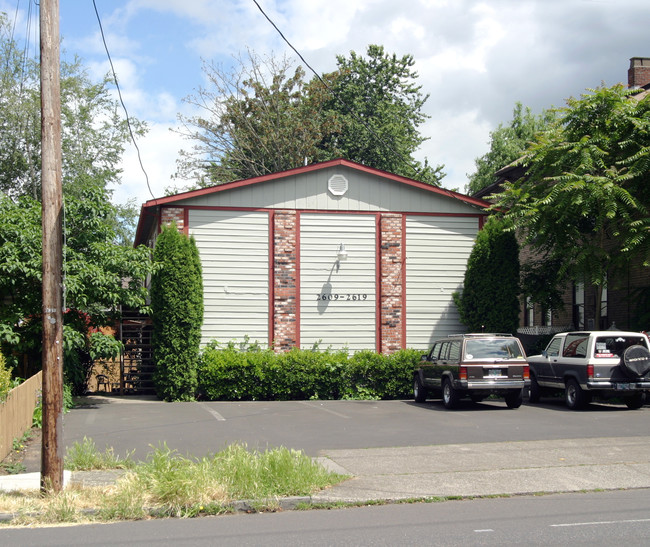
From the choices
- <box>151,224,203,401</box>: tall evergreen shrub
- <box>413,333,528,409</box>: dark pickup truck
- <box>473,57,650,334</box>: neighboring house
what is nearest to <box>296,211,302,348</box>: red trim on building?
<box>151,224,203,401</box>: tall evergreen shrub

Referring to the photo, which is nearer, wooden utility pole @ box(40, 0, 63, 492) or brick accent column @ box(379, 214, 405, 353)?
wooden utility pole @ box(40, 0, 63, 492)

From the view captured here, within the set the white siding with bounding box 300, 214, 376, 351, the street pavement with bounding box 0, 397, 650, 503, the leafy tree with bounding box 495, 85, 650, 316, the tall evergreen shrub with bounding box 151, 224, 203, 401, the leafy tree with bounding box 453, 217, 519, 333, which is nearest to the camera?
the street pavement with bounding box 0, 397, 650, 503

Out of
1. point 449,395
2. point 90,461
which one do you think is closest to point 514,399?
point 449,395

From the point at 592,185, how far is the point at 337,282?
7818mm

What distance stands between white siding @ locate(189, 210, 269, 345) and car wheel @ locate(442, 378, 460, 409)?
617 cm

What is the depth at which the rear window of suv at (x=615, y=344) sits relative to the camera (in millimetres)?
17359

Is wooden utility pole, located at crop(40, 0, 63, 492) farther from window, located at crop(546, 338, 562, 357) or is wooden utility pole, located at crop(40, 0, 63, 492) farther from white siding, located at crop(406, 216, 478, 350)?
white siding, located at crop(406, 216, 478, 350)

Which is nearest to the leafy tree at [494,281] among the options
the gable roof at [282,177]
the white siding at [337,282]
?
the gable roof at [282,177]

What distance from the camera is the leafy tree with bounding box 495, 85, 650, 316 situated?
19.8 metres

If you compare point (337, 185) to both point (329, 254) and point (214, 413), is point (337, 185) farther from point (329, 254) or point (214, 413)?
point (214, 413)

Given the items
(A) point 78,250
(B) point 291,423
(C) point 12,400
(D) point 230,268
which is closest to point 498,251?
(D) point 230,268

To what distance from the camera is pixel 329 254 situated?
23156mm

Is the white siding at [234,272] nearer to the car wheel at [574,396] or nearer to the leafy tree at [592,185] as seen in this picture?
the leafy tree at [592,185]

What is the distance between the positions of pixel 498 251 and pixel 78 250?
12.0 metres
